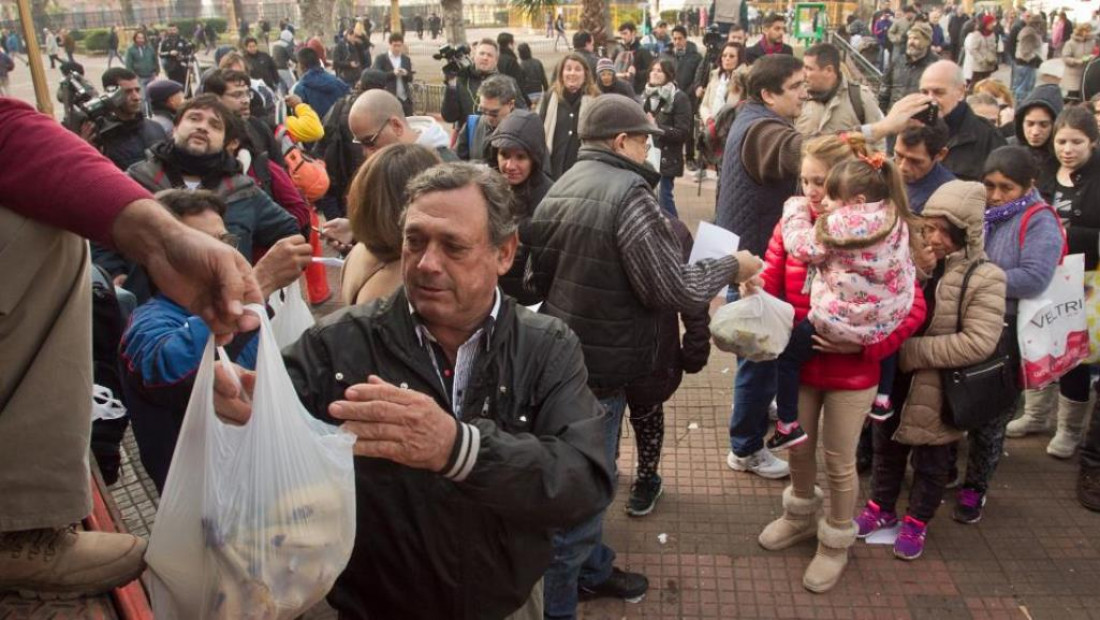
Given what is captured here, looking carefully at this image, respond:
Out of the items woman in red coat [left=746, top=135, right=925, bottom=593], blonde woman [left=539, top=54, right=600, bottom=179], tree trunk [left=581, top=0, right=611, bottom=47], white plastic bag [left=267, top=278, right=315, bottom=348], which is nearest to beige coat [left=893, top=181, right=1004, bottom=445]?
woman in red coat [left=746, top=135, right=925, bottom=593]

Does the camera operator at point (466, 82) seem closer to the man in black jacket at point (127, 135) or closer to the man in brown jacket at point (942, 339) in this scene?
the man in black jacket at point (127, 135)

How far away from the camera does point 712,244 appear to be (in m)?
3.63

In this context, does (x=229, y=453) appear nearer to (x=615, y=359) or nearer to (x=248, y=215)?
(x=615, y=359)

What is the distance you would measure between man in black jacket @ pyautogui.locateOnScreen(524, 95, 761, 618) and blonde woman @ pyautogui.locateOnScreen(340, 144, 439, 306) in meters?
0.66

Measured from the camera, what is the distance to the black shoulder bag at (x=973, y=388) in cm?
374

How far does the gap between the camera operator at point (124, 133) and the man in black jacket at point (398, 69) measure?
6190mm

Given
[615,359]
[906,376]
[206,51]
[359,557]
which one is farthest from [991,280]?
[206,51]

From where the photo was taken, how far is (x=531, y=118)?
4.32m

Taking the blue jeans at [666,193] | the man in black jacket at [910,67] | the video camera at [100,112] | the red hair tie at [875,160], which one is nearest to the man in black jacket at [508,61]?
the blue jeans at [666,193]

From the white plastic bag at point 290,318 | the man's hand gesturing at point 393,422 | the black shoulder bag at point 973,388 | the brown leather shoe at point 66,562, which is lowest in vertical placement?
the black shoulder bag at point 973,388

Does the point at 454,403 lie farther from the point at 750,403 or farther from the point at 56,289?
the point at 750,403

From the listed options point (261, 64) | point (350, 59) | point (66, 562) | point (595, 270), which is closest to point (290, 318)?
point (66, 562)

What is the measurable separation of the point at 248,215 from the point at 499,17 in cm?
4801

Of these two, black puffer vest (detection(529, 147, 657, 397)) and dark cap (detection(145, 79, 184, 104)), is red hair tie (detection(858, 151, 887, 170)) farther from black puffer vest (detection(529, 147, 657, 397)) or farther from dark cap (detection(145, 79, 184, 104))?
dark cap (detection(145, 79, 184, 104))
